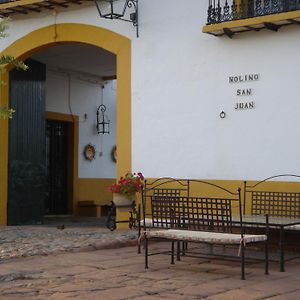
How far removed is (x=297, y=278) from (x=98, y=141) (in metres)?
11.1

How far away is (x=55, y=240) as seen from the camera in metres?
9.97

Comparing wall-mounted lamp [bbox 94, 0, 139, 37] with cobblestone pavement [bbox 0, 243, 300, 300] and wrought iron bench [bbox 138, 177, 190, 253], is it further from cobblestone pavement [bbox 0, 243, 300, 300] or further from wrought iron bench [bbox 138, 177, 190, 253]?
cobblestone pavement [bbox 0, 243, 300, 300]

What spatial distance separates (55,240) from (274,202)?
3416mm

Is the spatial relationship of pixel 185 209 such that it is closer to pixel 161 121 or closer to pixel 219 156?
pixel 219 156

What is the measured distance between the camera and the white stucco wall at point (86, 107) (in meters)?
16.4

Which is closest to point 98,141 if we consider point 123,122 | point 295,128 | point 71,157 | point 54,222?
point 71,157

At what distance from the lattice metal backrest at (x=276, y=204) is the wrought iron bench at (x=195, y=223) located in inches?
Answer: 60.2

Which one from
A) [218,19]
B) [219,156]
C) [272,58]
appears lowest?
[219,156]

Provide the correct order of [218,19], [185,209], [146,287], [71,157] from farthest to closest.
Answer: [71,157] → [218,19] → [185,209] → [146,287]

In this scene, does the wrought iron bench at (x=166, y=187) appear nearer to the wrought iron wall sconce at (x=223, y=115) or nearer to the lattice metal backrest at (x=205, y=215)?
the wrought iron wall sconce at (x=223, y=115)

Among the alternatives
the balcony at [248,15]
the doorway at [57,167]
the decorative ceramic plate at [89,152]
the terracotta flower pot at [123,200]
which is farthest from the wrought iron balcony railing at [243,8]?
the decorative ceramic plate at [89,152]

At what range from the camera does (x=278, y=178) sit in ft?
32.1

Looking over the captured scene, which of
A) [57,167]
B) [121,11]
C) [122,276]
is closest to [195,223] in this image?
[122,276]

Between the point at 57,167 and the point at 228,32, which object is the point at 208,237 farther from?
the point at 57,167
